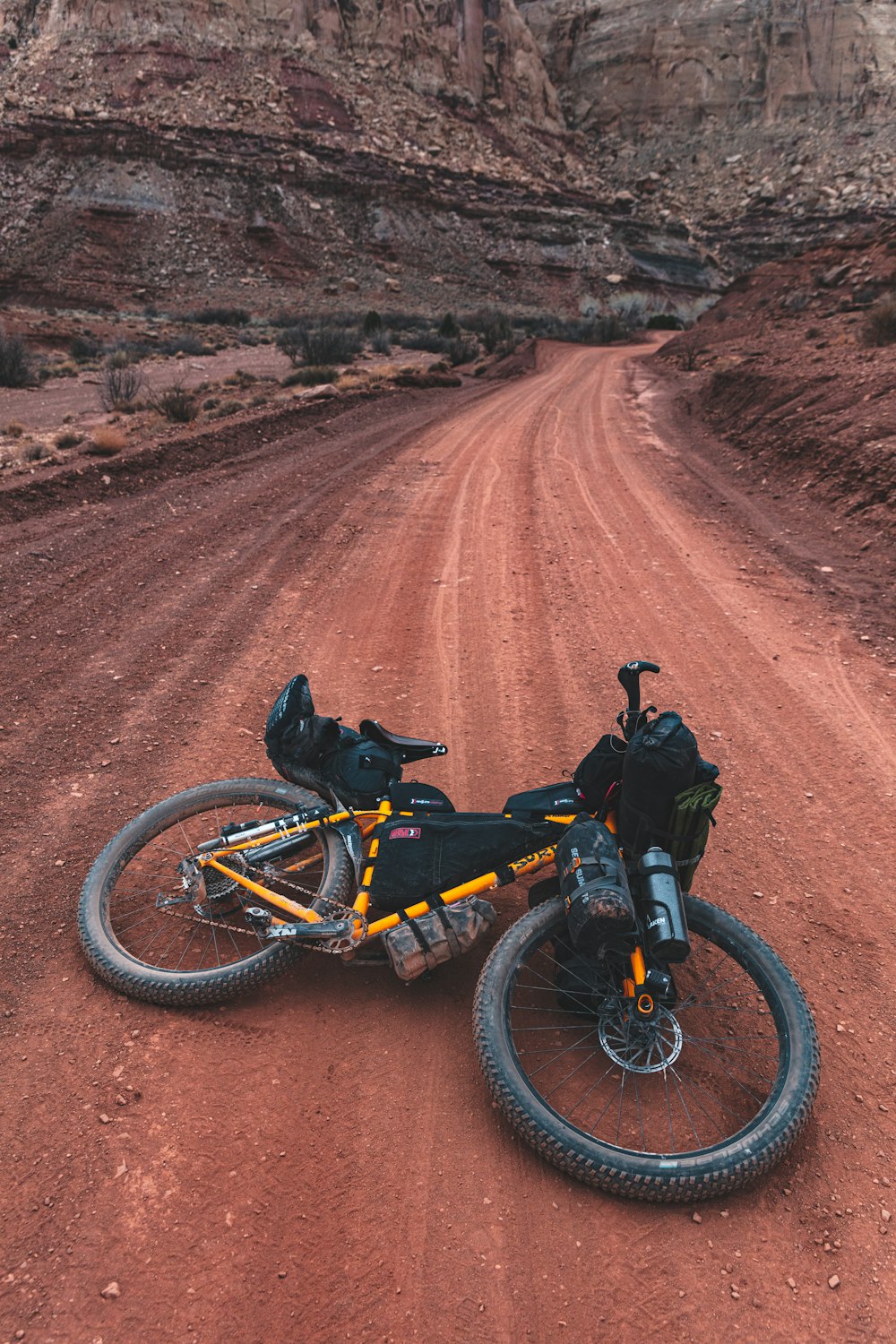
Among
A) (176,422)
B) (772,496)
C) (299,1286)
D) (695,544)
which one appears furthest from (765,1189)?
(176,422)

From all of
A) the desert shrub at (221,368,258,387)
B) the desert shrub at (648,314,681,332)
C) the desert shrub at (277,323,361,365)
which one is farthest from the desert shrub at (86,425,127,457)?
the desert shrub at (648,314,681,332)

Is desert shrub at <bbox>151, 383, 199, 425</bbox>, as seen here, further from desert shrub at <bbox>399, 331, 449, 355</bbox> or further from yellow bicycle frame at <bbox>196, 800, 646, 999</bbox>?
desert shrub at <bbox>399, 331, 449, 355</bbox>

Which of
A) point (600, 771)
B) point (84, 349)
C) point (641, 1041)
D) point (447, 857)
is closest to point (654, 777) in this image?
point (600, 771)

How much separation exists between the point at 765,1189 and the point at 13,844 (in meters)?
3.87

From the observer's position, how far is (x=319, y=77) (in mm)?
55125

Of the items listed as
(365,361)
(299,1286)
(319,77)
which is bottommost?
(299,1286)

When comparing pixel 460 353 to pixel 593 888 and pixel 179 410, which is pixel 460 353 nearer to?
pixel 179 410

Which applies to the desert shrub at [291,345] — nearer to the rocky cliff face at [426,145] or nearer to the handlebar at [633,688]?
the rocky cliff face at [426,145]

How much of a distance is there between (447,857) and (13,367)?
2334cm

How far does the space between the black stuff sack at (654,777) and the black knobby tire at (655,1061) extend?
16.1 inches

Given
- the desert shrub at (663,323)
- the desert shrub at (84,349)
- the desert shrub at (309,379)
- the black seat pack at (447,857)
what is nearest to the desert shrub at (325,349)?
the desert shrub at (309,379)

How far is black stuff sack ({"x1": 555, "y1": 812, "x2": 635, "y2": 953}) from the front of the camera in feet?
8.75

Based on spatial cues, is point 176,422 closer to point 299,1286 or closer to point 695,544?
point 695,544

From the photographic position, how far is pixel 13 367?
2067cm
